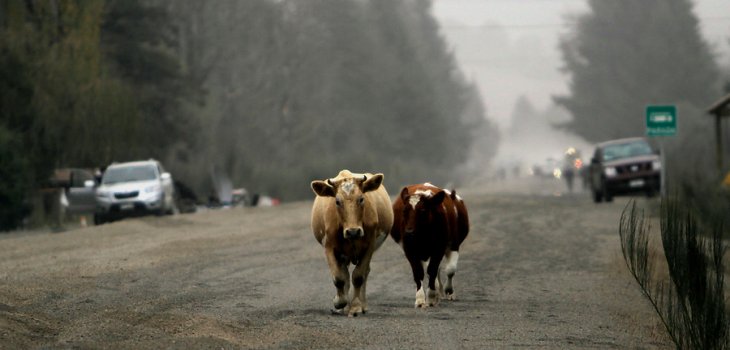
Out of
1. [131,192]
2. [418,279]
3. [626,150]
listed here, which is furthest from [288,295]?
[626,150]

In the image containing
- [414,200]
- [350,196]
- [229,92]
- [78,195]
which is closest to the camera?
[350,196]

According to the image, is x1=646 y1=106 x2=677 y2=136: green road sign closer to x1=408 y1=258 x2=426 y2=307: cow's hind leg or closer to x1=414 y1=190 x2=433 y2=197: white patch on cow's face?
x1=414 y1=190 x2=433 y2=197: white patch on cow's face

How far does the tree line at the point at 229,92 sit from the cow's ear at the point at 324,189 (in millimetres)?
22946

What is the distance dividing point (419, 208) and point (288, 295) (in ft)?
8.65

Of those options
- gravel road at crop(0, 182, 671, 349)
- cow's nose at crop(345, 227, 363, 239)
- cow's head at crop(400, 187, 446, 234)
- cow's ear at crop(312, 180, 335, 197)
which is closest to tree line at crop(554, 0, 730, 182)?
gravel road at crop(0, 182, 671, 349)

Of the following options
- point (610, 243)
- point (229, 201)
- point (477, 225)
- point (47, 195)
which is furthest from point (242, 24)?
point (610, 243)

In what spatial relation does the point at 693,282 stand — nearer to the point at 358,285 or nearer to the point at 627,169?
the point at 358,285

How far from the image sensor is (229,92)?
280 feet

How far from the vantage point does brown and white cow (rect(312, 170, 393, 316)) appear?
14.5 meters

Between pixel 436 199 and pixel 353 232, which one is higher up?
pixel 436 199

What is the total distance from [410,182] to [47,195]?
5231cm

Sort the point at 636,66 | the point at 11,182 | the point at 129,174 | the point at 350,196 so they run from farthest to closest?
the point at 636,66 → the point at 129,174 → the point at 11,182 → the point at 350,196

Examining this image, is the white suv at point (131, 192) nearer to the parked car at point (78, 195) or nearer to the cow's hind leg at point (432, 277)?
the parked car at point (78, 195)

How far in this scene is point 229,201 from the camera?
2132 inches
